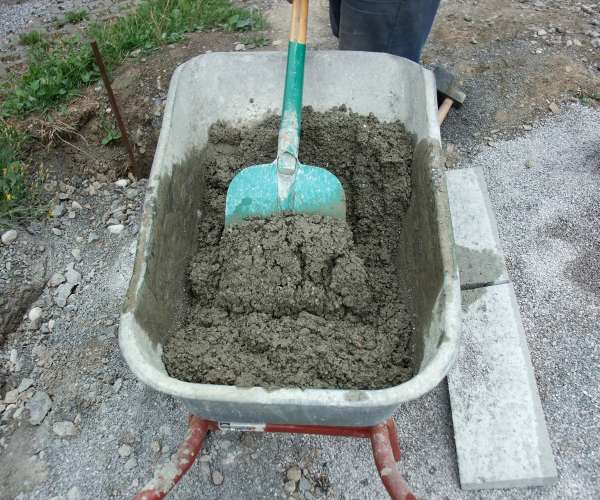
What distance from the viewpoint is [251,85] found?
2.03m

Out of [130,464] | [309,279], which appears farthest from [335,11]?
[130,464]

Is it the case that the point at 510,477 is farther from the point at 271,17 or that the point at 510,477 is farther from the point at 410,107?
the point at 271,17

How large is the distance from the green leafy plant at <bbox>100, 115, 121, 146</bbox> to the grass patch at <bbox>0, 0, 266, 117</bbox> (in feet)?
1.01

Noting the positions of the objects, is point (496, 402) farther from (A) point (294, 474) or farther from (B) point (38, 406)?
(B) point (38, 406)

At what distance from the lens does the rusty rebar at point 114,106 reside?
94.7 inches

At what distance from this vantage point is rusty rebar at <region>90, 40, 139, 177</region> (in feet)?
7.89

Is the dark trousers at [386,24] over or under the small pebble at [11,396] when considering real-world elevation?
over

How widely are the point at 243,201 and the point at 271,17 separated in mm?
2244

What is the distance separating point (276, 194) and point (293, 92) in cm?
37

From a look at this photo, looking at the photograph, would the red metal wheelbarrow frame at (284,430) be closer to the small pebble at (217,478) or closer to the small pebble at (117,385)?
the small pebble at (217,478)

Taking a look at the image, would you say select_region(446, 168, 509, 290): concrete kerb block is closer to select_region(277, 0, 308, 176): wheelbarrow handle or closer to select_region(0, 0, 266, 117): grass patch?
select_region(277, 0, 308, 176): wheelbarrow handle

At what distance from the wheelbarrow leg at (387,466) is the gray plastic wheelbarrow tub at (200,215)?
0.20ft

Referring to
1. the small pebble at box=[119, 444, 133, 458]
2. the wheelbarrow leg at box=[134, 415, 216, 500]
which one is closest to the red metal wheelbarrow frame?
the wheelbarrow leg at box=[134, 415, 216, 500]

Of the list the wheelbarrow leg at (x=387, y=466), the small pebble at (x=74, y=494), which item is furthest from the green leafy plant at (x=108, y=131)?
the wheelbarrow leg at (x=387, y=466)
